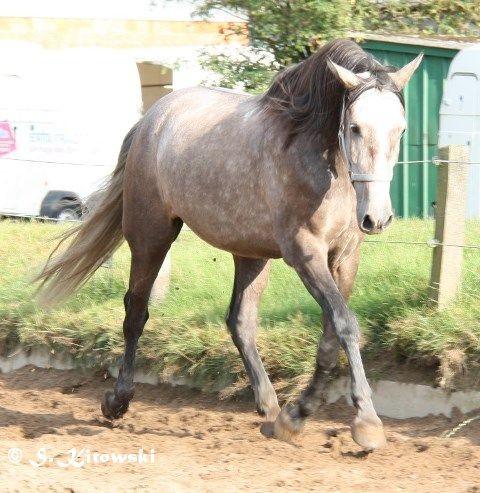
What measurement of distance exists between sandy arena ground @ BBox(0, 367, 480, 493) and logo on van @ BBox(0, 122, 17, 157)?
298 inches

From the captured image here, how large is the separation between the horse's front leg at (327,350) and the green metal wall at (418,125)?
24.7 feet

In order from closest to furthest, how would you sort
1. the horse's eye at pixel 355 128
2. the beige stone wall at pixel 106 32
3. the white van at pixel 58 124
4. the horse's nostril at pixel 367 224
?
the horse's nostril at pixel 367 224 → the horse's eye at pixel 355 128 → the white van at pixel 58 124 → the beige stone wall at pixel 106 32

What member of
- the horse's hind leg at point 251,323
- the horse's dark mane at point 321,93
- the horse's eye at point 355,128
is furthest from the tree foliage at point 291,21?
the horse's eye at point 355,128

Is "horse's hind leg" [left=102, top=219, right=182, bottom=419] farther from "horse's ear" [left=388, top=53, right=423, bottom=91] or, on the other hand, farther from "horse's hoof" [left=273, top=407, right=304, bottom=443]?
"horse's ear" [left=388, top=53, right=423, bottom=91]

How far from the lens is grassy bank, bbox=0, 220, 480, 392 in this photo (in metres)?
5.98

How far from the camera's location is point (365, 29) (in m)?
12.8

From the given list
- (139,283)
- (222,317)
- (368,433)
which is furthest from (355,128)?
(222,317)

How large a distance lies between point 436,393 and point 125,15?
16.7 meters

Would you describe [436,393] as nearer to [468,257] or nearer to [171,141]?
[468,257]

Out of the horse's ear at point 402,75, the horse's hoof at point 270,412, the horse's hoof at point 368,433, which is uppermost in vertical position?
the horse's ear at point 402,75

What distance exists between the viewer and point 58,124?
13.8 metres

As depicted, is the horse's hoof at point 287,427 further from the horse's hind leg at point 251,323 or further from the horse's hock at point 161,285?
the horse's hock at point 161,285

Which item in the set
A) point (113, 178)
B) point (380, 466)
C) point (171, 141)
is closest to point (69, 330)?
point (113, 178)

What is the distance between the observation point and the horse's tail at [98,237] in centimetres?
691
